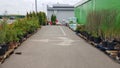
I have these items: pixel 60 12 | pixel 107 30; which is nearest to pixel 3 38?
pixel 107 30

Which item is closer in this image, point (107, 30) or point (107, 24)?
point (107, 30)

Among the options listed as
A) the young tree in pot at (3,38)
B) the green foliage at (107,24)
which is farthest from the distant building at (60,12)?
the young tree in pot at (3,38)

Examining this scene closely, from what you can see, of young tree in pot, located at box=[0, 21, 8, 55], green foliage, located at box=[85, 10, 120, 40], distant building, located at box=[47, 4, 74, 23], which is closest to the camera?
young tree in pot, located at box=[0, 21, 8, 55]

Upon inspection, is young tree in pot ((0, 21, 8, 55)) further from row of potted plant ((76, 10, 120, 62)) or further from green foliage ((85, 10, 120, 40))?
green foliage ((85, 10, 120, 40))

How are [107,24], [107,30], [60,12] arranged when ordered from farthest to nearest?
1. [60,12]
2. [107,24]
3. [107,30]

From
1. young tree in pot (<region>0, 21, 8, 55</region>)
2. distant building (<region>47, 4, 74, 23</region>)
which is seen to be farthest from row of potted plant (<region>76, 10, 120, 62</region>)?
distant building (<region>47, 4, 74, 23</region>)

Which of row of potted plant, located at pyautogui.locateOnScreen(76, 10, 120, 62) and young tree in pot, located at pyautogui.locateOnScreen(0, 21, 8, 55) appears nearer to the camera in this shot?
young tree in pot, located at pyautogui.locateOnScreen(0, 21, 8, 55)

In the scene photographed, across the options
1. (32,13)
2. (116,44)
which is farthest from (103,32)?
(32,13)

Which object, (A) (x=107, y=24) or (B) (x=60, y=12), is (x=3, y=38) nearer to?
(A) (x=107, y=24)

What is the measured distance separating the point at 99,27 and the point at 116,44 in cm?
333

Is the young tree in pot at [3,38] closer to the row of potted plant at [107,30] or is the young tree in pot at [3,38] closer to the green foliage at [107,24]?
the row of potted plant at [107,30]

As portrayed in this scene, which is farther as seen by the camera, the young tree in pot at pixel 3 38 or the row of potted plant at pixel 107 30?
the row of potted plant at pixel 107 30

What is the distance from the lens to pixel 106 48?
40.1ft

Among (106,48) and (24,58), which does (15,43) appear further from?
(106,48)
